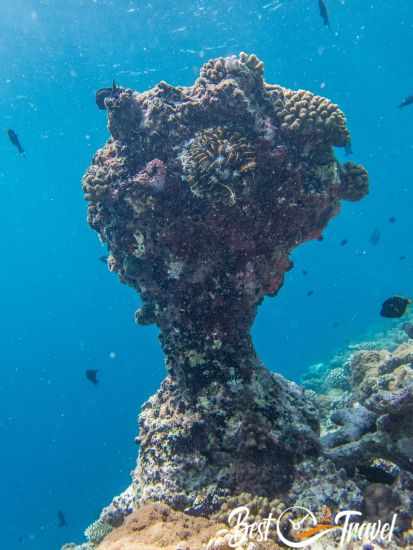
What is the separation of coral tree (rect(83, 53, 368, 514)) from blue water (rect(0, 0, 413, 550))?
713 inches

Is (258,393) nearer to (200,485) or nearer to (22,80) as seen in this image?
(200,485)

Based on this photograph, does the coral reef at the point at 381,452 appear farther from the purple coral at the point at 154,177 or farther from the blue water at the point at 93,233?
the blue water at the point at 93,233

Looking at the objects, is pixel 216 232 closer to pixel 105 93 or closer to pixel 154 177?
pixel 154 177

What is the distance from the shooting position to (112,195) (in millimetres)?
6004

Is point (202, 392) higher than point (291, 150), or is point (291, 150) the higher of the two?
point (291, 150)

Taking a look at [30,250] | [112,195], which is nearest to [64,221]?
[30,250]

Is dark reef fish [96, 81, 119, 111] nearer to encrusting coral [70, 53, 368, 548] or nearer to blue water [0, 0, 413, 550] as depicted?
encrusting coral [70, 53, 368, 548]

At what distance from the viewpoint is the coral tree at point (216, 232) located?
5.21 metres

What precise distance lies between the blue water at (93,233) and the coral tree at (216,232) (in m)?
18.1

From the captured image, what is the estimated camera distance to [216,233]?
5.66 metres

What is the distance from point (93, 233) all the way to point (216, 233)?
5798cm

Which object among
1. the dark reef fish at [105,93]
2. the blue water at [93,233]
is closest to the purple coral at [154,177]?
the dark reef fish at [105,93]

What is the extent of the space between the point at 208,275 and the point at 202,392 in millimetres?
1490

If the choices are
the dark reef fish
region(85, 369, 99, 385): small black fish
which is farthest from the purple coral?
region(85, 369, 99, 385): small black fish
